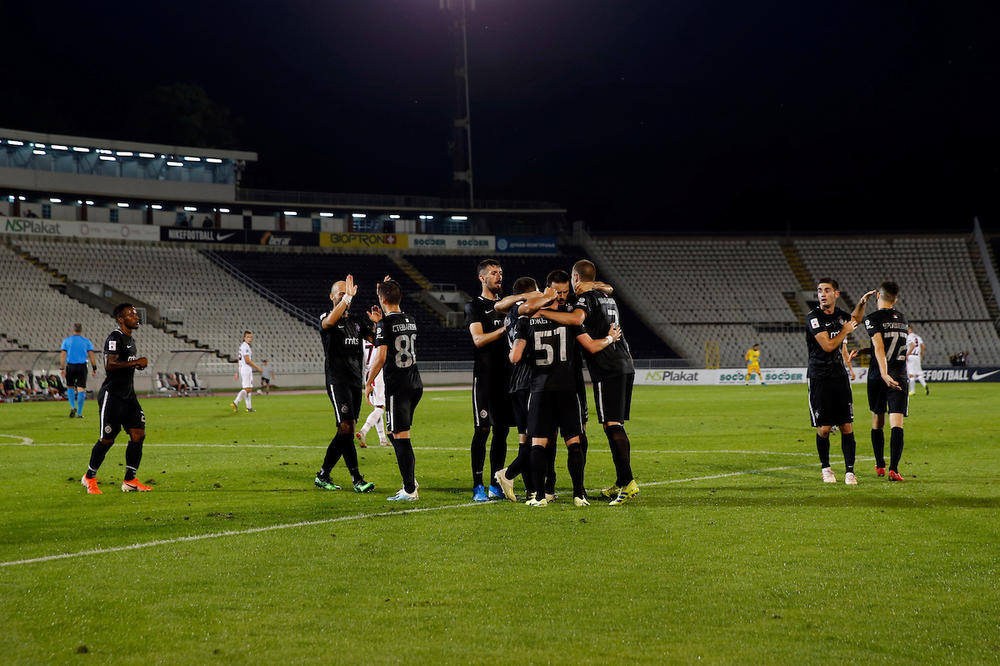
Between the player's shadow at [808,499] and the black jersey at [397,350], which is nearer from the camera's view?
the player's shadow at [808,499]

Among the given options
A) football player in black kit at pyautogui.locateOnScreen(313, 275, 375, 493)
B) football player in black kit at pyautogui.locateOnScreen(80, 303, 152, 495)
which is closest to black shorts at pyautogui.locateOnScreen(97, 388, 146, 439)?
football player in black kit at pyautogui.locateOnScreen(80, 303, 152, 495)

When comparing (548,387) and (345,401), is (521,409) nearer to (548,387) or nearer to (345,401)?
(548,387)

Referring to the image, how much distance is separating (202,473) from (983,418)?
56.4 ft

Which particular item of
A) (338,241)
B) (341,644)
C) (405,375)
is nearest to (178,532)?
(405,375)

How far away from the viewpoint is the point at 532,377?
29.8 feet

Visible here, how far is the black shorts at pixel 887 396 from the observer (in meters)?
11.1

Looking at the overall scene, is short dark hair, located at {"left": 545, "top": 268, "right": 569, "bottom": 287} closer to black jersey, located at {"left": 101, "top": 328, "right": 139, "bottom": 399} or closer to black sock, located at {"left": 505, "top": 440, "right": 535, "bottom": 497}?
black sock, located at {"left": 505, "top": 440, "right": 535, "bottom": 497}

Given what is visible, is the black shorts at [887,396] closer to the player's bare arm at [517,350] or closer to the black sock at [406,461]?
the player's bare arm at [517,350]

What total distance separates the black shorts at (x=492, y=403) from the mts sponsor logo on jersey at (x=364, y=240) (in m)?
52.8

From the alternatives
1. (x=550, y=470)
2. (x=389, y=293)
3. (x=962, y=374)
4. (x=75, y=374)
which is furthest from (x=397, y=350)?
(x=962, y=374)

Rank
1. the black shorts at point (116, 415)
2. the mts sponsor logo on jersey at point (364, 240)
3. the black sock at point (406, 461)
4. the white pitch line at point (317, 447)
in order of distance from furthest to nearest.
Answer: the mts sponsor logo on jersey at point (364, 240)
the white pitch line at point (317, 447)
the black shorts at point (116, 415)
the black sock at point (406, 461)

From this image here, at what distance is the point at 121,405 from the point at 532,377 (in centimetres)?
497

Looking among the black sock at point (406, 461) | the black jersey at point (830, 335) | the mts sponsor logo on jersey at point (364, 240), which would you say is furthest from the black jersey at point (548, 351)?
the mts sponsor logo on jersey at point (364, 240)

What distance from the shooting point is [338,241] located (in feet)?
201
